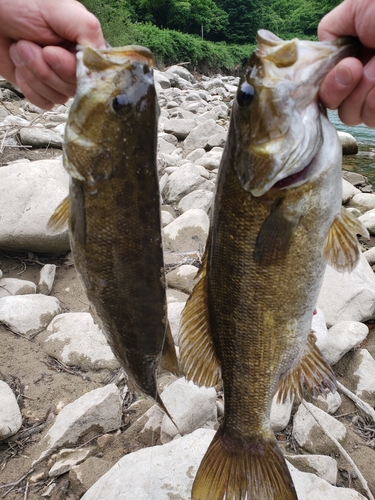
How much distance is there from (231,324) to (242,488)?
2.71ft

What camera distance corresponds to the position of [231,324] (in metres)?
2.14

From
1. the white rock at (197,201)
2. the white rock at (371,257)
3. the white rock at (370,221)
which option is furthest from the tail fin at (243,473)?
the white rock at (370,221)

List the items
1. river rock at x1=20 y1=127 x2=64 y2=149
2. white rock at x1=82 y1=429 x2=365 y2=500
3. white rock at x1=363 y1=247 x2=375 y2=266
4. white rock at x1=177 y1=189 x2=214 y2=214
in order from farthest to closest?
river rock at x1=20 y1=127 x2=64 y2=149, white rock at x1=177 y1=189 x2=214 y2=214, white rock at x1=363 y1=247 x2=375 y2=266, white rock at x1=82 y1=429 x2=365 y2=500

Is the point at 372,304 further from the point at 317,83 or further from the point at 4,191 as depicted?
the point at 4,191

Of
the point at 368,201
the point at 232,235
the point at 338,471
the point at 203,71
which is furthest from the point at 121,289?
the point at 203,71

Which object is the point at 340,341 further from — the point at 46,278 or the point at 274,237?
the point at 46,278

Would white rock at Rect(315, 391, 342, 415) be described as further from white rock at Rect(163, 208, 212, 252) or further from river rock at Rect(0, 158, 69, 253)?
river rock at Rect(0, 158, 69, 253)

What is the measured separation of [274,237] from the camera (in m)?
1.89

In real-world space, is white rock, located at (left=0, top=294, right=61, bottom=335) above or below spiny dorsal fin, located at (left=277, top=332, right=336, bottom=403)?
below

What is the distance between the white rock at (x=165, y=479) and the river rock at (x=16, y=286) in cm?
282

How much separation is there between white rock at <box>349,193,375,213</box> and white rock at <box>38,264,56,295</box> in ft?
21.5

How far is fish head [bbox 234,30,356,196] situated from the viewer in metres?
1.73

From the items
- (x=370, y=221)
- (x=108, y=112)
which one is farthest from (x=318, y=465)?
(x=370, y=221)

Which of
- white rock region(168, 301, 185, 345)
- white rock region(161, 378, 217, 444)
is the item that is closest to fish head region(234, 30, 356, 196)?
white rock region(161, 378, 217, 444)
